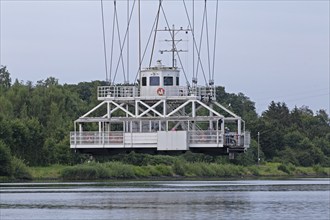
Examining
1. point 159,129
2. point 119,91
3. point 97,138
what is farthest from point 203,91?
point 97,138

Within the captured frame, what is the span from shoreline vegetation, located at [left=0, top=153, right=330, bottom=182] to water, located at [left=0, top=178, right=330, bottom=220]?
2521cm

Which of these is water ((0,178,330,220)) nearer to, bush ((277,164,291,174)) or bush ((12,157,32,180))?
bush ((12,157,32,180))

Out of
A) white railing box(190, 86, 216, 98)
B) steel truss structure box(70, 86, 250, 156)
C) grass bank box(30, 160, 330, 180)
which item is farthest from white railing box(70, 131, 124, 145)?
grass bank box(30, 160, 330, 180)

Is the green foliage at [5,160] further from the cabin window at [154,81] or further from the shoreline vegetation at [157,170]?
the cabin window at [154,81]

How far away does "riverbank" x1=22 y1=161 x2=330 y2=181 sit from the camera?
13750 centimetres

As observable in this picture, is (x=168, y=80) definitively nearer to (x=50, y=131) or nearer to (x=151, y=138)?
(x=151, y=138)

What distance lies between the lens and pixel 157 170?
153625 millimetres

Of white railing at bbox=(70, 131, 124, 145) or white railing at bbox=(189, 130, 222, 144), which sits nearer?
white railing at bbox=(189, 130, 222, 144)

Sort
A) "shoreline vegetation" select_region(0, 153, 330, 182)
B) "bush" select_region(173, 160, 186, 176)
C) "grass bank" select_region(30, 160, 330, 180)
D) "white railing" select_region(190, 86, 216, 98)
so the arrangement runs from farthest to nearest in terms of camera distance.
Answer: "bush" select_region(173, 160, 186, 176) → "grass bank" select_region(30, 160, 330, 180) → "shoreline vegetation" select_region(0, 153, 330, 182) → "white railing" select_region(190, 86, 216, 98)

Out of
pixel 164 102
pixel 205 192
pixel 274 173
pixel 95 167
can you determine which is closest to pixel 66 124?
pixel 95 167

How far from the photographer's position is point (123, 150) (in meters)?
79.9

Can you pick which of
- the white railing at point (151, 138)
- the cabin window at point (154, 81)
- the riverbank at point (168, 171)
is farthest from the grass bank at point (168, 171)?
the white railing at point (151, 138)

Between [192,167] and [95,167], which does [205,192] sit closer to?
[95,167]

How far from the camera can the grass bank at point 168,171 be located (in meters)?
138
